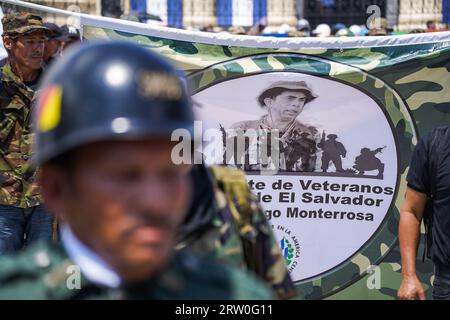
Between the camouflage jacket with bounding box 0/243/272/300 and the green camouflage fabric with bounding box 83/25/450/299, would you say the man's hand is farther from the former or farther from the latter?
the camouflage jacket with bounding box 0/243/272/300

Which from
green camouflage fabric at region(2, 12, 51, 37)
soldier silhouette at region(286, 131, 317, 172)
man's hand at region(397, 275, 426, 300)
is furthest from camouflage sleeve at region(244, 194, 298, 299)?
green camouflage fabric at region(2, 12, 51, 37)

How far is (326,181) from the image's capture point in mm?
6109

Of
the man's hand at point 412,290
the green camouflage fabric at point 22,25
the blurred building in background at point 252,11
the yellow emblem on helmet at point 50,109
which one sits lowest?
the man's hand at point 412,290

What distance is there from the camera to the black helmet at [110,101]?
1.56 meters

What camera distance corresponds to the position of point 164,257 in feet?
5.18

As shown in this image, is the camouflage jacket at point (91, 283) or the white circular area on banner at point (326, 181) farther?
the white circular area on banner at point (326, 181)

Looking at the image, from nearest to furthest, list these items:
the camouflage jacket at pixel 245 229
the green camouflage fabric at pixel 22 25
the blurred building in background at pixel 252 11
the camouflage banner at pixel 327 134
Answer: the camouflage jacket at pixel 245 229
the camouflage banner at pixel 327 134
the green camouflage fabric at pixel 22 25
the blurred building in background at pixel 252 11

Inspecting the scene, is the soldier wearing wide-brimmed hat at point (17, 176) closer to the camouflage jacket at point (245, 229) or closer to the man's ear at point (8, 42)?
the man's ear at point (8, 42)

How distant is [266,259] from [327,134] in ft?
12.3

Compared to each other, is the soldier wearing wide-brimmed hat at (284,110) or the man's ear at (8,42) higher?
the man's ear at (8,42)

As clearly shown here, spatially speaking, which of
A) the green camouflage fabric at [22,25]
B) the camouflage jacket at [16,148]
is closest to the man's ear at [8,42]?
the green camouflage fabric at [22,25]

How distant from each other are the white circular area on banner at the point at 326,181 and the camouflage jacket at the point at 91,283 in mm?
4314

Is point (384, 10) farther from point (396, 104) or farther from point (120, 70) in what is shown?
point (120, 70)

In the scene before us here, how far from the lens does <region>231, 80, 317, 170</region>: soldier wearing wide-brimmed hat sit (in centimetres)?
613
